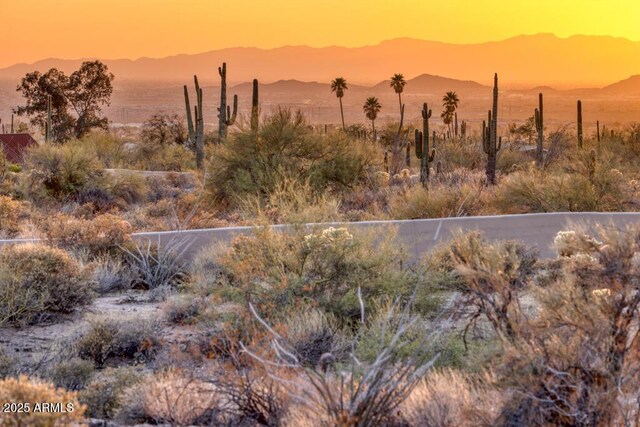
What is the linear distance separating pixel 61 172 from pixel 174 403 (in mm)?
22371

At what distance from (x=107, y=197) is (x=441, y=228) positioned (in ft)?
48.9

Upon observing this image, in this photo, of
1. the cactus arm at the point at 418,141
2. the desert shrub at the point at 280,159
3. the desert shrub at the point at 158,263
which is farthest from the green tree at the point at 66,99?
the desert shrub at the point at 158,263

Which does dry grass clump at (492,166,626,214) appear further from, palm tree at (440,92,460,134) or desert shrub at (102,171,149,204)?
palm tree at (440,92,460,134)

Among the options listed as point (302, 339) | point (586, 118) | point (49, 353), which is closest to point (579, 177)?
point (302, 339)

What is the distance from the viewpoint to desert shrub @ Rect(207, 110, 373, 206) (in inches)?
1001

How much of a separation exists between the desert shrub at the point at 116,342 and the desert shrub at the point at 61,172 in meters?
18.0

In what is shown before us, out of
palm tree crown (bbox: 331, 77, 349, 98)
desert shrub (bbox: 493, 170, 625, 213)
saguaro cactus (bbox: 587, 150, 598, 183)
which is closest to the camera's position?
desert shrub (bbox: 493, 170, 625, 213)

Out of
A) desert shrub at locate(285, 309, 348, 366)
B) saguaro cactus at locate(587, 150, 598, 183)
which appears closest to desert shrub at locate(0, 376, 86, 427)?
desert shrub at locate(285, 309, 348, 366)

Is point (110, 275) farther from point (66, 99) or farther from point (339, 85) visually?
point (339, 85)

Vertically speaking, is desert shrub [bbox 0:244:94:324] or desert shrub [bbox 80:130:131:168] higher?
desert shrub [bbox 80:130:131:168]

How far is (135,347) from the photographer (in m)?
11.1

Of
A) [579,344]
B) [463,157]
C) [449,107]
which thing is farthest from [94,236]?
[449,107]

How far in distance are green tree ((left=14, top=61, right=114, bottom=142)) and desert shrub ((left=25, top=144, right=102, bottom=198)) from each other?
3782 cm

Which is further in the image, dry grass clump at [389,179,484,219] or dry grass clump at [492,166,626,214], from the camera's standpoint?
dry grass clump at [492,166,626,214]
